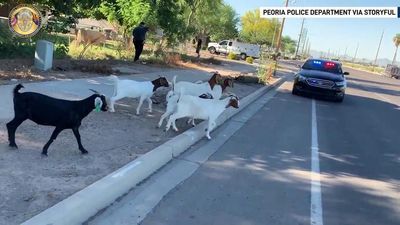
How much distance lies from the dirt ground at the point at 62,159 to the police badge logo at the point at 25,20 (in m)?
5.91

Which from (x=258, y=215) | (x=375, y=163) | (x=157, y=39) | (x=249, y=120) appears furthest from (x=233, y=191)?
(x=157, y=39)

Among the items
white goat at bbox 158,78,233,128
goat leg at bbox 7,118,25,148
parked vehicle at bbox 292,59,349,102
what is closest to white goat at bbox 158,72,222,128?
white goat at bbox 158,78,233,128

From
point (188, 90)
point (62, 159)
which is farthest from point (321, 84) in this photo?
point (62, 159)

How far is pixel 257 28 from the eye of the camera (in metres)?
88.6

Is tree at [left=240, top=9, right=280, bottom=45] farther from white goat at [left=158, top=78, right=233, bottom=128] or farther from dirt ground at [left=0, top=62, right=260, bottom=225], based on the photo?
dirt ground at [left=0, top=62, right=260, bottom=225]

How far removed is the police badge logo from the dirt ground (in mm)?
5914

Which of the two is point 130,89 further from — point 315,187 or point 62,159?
point 315,187

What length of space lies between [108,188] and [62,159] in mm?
1009

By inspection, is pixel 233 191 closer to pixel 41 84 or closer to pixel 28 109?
pixel 28 109

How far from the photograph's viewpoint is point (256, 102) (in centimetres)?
1445

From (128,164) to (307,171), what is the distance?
285 centimetres

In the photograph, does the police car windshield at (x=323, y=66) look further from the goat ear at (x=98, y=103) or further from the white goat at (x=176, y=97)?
the goat ear at (x=98, y=103)

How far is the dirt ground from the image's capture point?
13.4 ft

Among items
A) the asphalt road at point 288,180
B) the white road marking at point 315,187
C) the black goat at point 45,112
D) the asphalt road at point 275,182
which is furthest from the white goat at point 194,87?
the black goat at point 45,112
